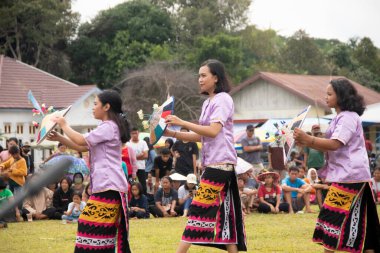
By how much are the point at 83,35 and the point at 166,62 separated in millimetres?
10664

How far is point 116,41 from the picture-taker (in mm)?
53969

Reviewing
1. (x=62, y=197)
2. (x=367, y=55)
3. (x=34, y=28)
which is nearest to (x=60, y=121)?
(x=62, y=197)

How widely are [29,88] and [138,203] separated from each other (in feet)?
83.0

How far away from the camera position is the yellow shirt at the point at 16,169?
14.4 m

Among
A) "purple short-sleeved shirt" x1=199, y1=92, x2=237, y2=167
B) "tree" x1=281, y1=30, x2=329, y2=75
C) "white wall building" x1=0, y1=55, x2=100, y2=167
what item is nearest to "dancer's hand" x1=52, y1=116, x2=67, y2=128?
"purple short-sleeved shirt" x1=199, y1=92, x2=237, y2=167

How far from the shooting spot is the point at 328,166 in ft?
23.3

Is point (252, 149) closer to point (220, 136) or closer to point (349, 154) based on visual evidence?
point (349, 154)

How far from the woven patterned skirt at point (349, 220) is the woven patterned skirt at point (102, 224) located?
1765 mm

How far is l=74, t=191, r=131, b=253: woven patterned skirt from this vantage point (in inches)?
256

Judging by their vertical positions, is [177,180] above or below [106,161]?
below

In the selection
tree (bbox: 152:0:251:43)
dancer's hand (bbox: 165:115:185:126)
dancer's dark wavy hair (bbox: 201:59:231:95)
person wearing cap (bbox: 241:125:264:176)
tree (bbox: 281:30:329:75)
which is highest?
tree (bbox: 152:0:251:43)

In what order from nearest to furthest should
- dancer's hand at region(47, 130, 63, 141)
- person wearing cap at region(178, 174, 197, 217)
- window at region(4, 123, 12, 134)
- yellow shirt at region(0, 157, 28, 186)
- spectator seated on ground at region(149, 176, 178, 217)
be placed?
dancer's hand at region(47, 130, 63, 141)
yellow shirt at region(0, 157, 28, 186)
person wearing cap at region(178, 174, 197, 217)
spectator seated on ground at region(149, 176, 178, 217)
window at region(4, 123, 12, 134)

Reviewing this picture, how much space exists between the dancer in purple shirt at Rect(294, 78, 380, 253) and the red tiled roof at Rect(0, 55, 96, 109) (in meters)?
31.1

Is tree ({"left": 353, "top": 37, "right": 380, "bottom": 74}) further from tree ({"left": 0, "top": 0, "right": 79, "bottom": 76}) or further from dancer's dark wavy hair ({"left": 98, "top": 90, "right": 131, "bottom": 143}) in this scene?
dancer's dark wavy hair ({"left": 98, "top": 90, "right": 131, "bottom": 143})
